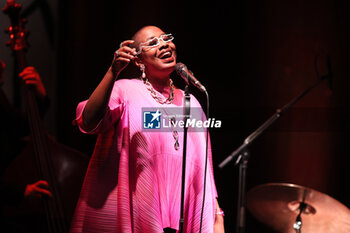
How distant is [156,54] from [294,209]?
38.5 inches

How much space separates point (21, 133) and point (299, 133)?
139 centimetres

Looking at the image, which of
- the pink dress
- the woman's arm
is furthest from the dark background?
the woman's arm

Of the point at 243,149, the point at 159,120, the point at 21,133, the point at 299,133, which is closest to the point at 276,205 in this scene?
the point at 243,149

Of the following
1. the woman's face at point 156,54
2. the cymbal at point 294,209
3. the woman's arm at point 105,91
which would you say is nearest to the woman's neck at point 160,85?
the woman's face at point 156,54

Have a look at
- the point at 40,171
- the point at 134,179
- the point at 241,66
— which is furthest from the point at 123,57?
the point at 241,66

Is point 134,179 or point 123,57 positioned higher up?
point 123,57

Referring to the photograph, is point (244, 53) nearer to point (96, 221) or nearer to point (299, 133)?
point (299, 133)

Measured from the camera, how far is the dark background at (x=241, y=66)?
2.30m

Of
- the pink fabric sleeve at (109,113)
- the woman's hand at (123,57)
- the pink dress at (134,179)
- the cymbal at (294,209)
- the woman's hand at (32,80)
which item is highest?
the woman's hand at (123,57)

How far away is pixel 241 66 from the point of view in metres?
2.41

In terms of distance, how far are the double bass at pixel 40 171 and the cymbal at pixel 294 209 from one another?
799 millimetres

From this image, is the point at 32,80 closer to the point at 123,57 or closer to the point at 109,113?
the point at 109,113

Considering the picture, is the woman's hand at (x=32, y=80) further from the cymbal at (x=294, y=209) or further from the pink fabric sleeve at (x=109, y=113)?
the cymbal at (x=294, y=209)

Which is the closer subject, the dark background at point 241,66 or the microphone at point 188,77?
the microphone at point 188,77
